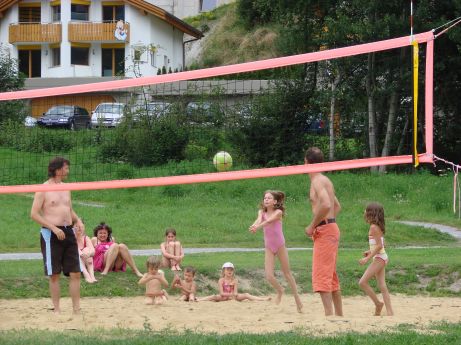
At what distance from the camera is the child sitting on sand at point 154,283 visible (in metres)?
12.4

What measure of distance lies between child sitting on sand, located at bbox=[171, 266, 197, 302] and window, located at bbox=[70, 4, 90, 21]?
41388mm

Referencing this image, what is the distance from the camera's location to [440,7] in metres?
26.6

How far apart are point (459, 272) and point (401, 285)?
0.91m

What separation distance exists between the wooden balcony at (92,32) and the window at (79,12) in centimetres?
87

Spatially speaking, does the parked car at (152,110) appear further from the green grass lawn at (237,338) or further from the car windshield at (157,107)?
the green grass lawn at (237,338)

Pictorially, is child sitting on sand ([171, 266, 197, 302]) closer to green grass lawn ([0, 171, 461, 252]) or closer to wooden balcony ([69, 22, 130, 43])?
green grass lawn ([0, 171, 461, 252])

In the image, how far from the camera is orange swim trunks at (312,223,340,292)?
A: 1001 cm

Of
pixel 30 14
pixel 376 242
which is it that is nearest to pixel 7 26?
pixel 30 14

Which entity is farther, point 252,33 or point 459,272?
point 252,33

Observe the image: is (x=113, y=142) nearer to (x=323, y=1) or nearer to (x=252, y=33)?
(x=323, y=1)

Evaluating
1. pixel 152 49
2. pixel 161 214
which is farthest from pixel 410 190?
pixel 152 49

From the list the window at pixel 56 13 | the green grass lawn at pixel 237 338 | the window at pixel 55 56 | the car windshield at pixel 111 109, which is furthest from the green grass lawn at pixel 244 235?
the window at pixel 56 13

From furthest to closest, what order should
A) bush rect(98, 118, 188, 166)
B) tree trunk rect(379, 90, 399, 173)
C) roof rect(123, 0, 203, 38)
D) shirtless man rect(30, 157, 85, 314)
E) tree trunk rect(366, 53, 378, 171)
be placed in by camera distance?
roof rect(123, 0, 203, 38) < tree trunk rect(379, 90, 399, 173) < tree trunk rect(366, 53, 378, 171) < bush rect(98, 118, 188, 166) < shirtless man rect(30, 157, 85, 314)

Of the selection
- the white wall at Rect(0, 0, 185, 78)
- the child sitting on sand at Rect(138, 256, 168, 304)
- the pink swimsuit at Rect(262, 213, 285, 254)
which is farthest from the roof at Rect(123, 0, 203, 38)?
the pink swimsuit at Rect(262, 213, 285, 254)
